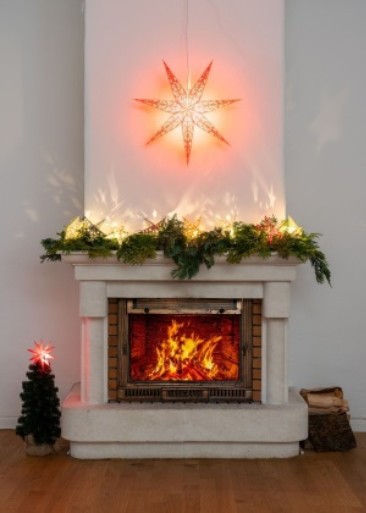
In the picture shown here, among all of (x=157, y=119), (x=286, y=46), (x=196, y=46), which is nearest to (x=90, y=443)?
(x=157, y=119)

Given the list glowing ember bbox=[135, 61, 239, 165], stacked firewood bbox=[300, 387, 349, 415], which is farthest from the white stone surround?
glowing ember bbox=[135, 61, 239, 165]

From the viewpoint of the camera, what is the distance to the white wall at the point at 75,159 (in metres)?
4.81

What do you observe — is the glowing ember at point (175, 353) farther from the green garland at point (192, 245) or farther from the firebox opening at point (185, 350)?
the green garland at point (192, 245)

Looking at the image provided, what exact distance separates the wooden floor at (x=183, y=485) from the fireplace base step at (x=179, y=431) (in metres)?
0.08

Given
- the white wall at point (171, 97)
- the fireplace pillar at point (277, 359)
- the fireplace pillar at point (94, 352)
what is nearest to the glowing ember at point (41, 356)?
the fireplace pillar at point (94, 352)

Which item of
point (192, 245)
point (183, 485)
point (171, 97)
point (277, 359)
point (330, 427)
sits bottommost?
point (183, 485)

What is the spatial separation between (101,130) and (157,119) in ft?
1.06

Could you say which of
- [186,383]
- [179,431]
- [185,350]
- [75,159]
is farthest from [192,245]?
[75,159]

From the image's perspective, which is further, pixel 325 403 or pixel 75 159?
pixel 75 159

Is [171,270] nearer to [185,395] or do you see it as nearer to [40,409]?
[185,395]

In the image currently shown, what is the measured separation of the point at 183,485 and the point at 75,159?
2150mm

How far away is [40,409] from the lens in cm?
431

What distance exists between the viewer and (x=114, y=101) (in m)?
4.36

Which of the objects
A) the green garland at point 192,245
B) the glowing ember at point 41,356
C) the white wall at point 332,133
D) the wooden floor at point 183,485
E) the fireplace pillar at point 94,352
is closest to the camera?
the wooden floor at point 183,485
